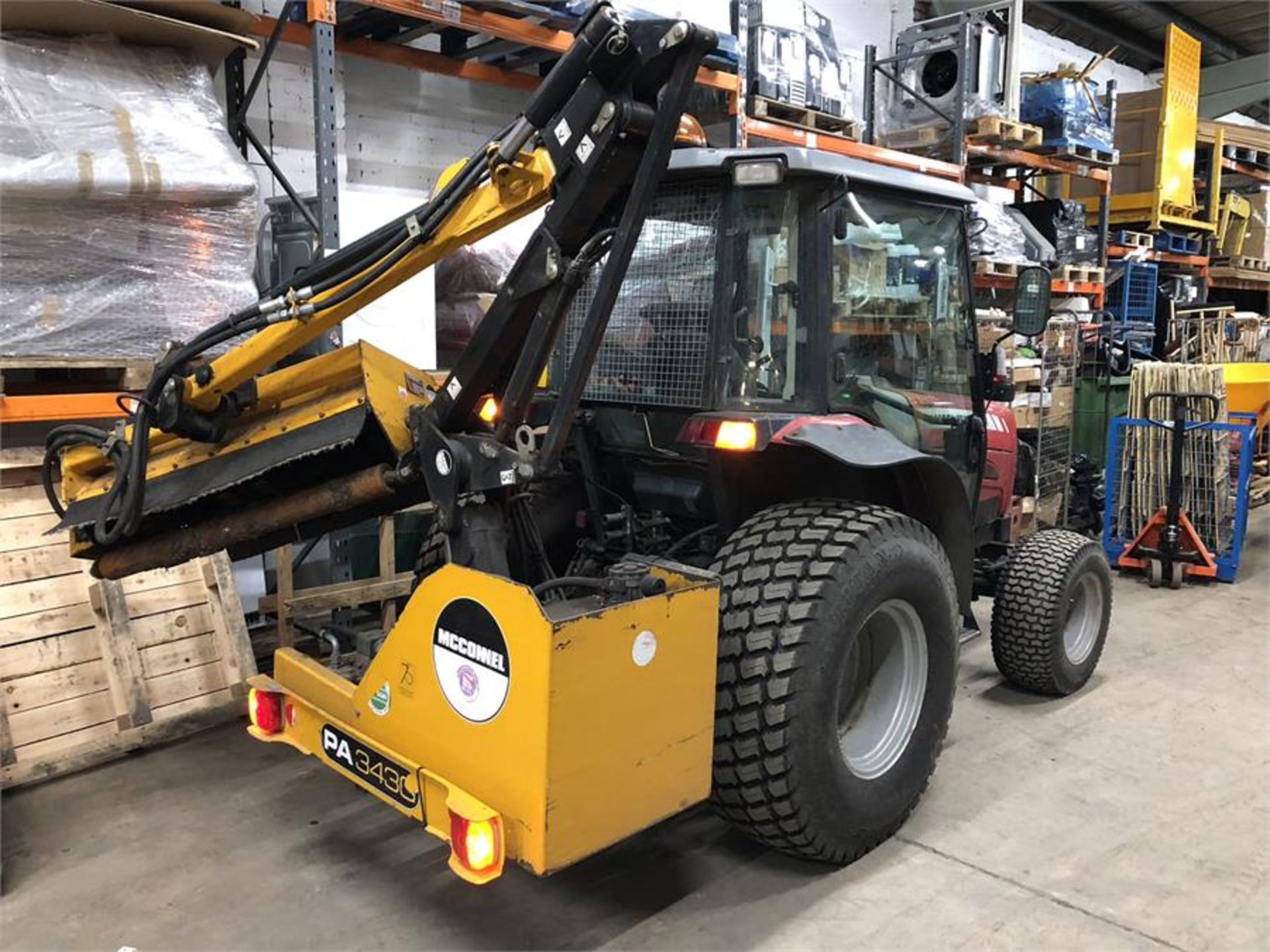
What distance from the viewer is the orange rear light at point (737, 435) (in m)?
2.78

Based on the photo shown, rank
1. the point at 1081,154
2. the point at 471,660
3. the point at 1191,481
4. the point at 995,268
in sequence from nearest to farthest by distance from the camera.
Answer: the point at 471,660 < the point at 1191,481 < the point at 995,268 < the point at 1081,154

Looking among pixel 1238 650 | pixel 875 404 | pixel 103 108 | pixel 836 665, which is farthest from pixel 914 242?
pixel 1238 650

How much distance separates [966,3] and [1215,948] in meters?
8.54

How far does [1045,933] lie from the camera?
105 inches

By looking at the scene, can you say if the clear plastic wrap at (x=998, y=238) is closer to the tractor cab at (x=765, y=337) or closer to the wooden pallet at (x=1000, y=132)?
the wooden pallet at (x=1000, y=132)

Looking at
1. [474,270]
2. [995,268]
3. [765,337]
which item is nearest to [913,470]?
[765,337]

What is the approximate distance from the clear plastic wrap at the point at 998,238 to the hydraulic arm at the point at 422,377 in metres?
5.26

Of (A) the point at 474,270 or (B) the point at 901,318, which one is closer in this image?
(B) the point at 901,318

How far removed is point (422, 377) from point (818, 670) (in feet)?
4.61

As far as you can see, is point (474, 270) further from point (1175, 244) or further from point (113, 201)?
point (1175, 244)

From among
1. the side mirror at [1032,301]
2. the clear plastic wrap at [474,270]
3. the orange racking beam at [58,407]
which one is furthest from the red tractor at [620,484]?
the clear plastic wrap at [474,270]

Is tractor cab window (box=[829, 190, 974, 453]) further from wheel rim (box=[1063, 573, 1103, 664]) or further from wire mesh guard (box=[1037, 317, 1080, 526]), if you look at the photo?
wire mesh guard (box=[1037, 317, 1080, 526])

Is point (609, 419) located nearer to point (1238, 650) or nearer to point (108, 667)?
point (108, 667)

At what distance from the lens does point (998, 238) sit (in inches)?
289
